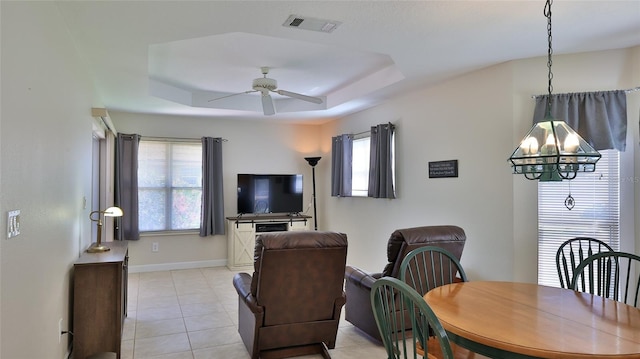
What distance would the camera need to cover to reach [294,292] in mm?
2844

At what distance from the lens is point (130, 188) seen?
235 inches

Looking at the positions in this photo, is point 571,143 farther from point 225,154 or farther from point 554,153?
point 225,154

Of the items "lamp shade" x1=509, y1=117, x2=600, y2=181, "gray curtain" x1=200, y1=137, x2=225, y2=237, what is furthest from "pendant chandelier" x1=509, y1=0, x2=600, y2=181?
"gray curtain" x1=200, y1=137, x2=225, y2=237

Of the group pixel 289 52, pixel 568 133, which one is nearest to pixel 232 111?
pixel 289 52

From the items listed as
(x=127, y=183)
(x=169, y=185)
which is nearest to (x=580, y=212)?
(x=169, y=185)

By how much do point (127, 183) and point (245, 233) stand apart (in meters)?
1.90

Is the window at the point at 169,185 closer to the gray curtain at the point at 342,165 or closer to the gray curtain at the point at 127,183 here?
→ the gray curtain at the point at 127,183

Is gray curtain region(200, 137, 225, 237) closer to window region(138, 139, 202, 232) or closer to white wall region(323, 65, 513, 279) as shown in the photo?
window region(138, 139, 202, 232)

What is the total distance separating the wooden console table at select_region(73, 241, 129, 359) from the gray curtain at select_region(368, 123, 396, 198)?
3188mm

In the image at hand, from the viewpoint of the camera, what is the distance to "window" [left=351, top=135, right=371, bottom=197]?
586 centimetres

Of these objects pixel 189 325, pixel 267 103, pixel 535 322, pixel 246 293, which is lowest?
pixel 189 325

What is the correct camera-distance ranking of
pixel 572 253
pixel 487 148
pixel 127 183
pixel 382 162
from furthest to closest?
pixel 127 183 < pixel 382 162 < pixel 487 148 < pixel 572 253

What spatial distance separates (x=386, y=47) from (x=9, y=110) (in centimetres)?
260

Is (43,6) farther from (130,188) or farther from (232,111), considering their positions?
(130,188)
